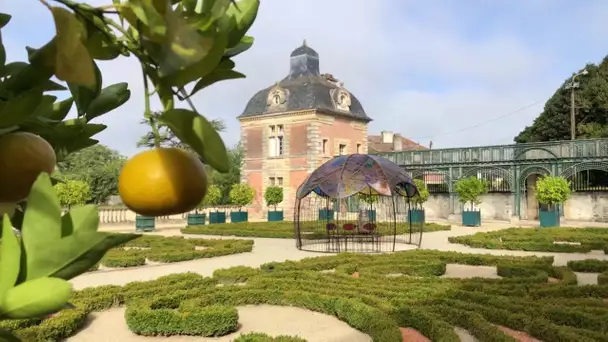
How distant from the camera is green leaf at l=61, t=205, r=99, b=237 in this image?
781 mm

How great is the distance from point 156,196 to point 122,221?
86.2ft

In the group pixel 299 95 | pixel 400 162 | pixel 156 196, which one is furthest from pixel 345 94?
pixel 156 196

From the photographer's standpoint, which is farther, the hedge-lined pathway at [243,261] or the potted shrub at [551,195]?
the potted shrub at [551,195]

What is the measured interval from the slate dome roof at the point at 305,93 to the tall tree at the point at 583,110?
42.0 feet

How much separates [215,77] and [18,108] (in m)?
0.32

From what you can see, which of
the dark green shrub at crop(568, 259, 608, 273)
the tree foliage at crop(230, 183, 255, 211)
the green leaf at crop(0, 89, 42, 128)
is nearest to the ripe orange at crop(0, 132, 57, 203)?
the green leaf at crop(0, 89, 42, 128)

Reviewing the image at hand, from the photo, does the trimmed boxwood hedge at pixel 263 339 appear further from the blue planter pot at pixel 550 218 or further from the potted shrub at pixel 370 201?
the blue planter pot at pixel 550 218

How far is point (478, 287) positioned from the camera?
26.2 feet

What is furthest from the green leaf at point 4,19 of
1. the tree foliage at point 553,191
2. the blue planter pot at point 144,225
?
the tree foliage at point 553,191

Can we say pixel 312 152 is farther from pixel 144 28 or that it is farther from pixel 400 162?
pixel 144 28

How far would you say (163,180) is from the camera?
2.79ft

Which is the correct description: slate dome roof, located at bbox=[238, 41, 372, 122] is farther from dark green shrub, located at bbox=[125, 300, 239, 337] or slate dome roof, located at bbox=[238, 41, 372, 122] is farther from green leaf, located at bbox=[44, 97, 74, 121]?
green leaf, located at bbox=[44, 97, 74, 121]

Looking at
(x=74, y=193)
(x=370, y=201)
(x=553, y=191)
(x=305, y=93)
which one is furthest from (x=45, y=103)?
(x=305, y=93)

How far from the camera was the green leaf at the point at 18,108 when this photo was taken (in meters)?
0.88
